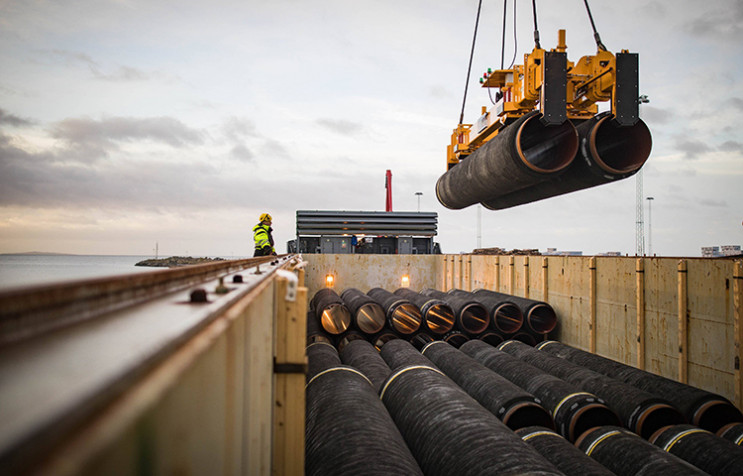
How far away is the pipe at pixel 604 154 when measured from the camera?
6.24 meters

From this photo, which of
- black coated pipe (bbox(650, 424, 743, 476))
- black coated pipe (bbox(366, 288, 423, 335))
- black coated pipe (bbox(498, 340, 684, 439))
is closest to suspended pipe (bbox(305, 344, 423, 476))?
black coated pipe (bbox(650, 424, 743, 476))

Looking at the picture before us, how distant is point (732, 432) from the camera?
4.70 meters

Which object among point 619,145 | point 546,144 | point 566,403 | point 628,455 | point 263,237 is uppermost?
point 546,144

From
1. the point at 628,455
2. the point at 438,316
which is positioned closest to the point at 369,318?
the point at 438,316

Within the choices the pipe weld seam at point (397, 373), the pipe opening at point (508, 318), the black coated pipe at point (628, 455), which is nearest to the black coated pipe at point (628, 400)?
the black coated pipe at point (628, 455)

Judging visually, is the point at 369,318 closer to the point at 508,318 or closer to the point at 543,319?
the point at 508,318

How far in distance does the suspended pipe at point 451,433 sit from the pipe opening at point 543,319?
16.3ft

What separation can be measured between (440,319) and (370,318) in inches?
60.2

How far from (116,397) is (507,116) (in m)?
7.82

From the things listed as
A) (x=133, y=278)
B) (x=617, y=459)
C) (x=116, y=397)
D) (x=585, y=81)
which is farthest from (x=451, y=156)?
(x=116, y=397)

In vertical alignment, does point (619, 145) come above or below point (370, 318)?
above

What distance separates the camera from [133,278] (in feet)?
4.50

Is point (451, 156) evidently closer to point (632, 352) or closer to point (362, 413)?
point (632, 352)

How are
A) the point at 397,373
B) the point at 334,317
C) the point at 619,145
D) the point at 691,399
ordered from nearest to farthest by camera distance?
the point at 397,373 < the point at 691,399 < the point at 619,145 < the point at 334,317
